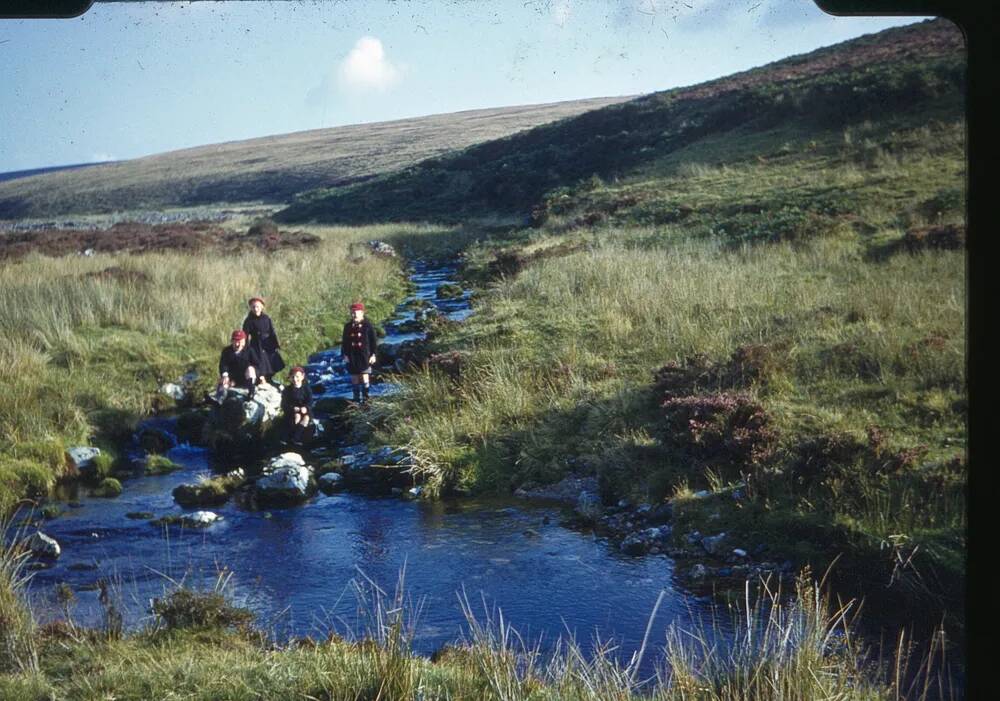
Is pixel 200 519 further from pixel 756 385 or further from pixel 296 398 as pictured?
pixel 756 385

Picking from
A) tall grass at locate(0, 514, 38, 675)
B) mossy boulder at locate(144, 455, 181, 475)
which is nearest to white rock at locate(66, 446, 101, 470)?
mossy boulder at locate(144, 455, 181, 475)

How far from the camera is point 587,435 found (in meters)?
10.4

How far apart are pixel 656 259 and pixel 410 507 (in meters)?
9.52

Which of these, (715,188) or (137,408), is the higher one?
(715,188)

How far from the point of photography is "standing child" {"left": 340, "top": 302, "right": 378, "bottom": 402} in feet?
42.1

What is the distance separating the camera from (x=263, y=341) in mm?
13242

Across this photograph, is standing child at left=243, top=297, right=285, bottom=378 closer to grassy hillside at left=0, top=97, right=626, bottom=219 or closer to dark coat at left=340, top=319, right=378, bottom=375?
dark coat at left=340, top=319, right=378, bottom=375

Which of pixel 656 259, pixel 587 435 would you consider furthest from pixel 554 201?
pixel 587 435

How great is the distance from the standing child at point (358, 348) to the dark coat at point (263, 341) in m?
1.10

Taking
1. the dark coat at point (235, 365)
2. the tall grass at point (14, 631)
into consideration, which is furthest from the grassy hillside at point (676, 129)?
the tall grass at point (14, 631)

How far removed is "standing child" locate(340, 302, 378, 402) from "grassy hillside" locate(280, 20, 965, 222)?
10883mm

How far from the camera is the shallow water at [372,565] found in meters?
6.82

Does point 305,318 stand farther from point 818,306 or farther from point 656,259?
point 818,306

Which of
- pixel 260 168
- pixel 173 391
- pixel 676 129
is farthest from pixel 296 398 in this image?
pixel 260 168
